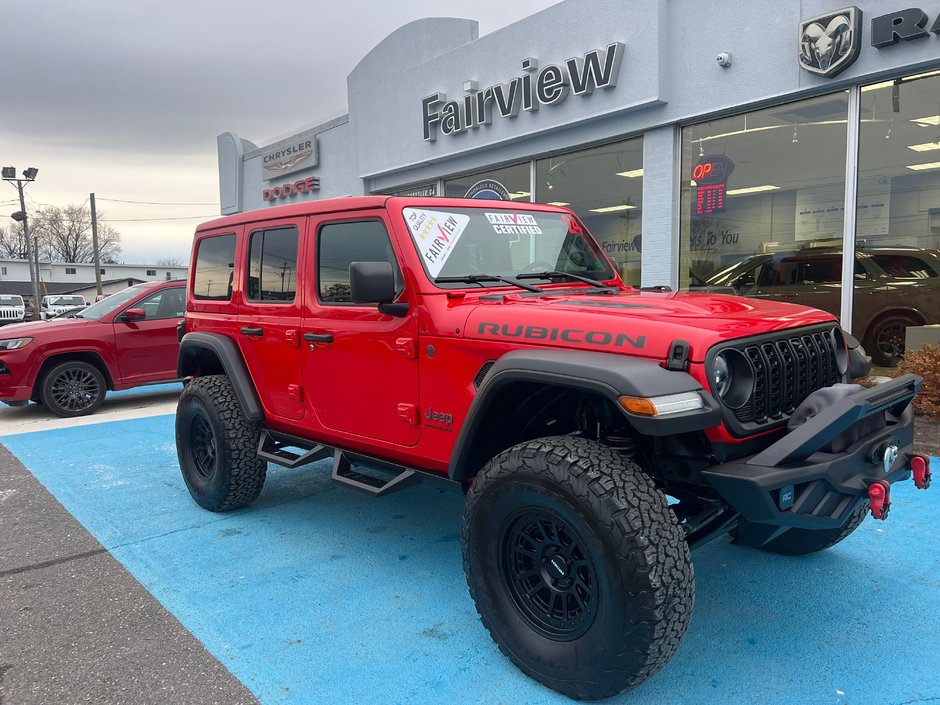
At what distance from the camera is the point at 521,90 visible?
9680 millimetres

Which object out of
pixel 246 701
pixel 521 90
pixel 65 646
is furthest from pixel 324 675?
pixel 521 90

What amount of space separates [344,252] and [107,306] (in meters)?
6.46

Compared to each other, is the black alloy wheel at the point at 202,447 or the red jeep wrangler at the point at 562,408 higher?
the red jeep wrangler at the point at 562,408

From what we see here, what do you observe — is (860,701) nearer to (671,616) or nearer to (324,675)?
(671,616)

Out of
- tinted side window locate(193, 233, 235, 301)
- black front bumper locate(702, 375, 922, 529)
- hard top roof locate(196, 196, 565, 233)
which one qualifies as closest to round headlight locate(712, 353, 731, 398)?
black front bumper locate(702, 375, 922, 529)

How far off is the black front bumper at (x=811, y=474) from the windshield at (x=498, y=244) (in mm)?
1552

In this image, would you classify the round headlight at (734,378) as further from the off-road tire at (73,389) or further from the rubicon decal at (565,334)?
the off-road tire at (73,389)

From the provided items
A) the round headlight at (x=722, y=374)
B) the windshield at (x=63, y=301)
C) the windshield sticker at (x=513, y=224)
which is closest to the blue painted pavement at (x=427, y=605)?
A: the round headlight at (x=722, y=374)

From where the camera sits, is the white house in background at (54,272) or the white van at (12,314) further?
the white house in background at (54,272)

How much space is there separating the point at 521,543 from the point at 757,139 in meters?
6.82

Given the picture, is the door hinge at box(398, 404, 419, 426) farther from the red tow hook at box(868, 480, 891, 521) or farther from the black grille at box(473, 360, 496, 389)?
the red tow hook at box(868, 480, 891, 521)

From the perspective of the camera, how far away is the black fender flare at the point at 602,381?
7.43ft

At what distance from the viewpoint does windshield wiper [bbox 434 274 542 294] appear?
129 inches

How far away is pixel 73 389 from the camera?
830 centimetres
